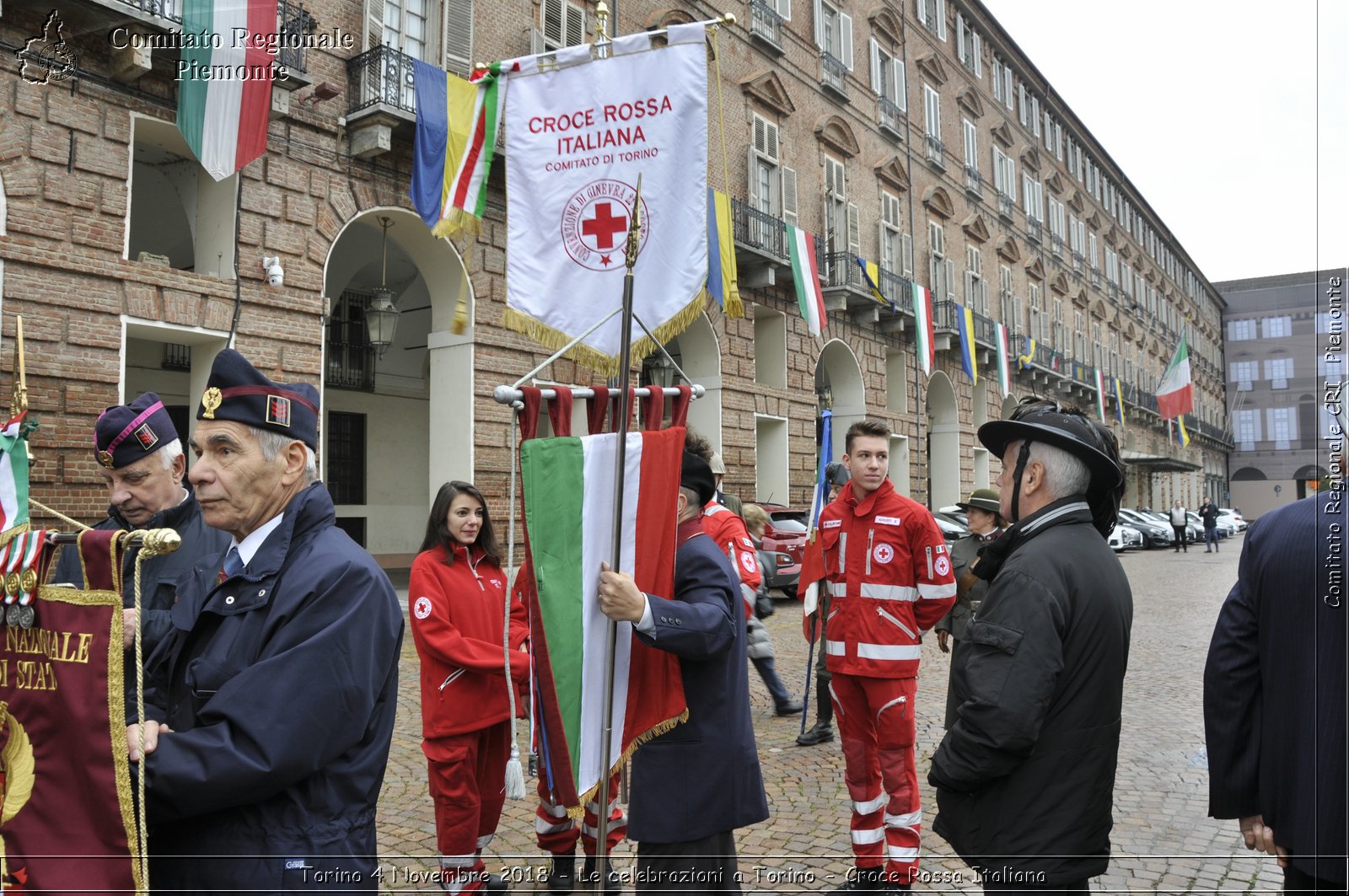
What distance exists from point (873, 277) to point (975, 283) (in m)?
10.1

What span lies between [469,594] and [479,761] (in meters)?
0.74

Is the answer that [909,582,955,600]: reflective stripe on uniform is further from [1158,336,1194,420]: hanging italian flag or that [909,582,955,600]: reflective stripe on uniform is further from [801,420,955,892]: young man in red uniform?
[1158,336,1194,420]: hanging italian flag

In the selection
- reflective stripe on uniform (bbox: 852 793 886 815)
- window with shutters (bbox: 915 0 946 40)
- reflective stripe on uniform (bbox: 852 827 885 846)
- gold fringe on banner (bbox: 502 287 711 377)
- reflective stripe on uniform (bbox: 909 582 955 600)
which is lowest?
reflective stripe on uniform (bbox: 852 827 885 846)

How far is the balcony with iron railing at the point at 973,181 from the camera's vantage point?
29.6 meters

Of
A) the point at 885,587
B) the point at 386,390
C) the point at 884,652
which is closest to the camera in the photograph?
the point at 884,652

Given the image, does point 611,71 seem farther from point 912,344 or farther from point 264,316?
point 912,344

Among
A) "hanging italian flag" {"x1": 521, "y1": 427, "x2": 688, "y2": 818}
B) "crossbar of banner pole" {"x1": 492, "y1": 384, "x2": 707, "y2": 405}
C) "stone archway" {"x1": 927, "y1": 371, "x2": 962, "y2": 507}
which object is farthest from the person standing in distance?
"stone archway" {"x1": 927, "y1": 371, "x2": 962, "y2": 507}

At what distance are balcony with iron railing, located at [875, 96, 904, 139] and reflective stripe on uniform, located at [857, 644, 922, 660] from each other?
22.9m

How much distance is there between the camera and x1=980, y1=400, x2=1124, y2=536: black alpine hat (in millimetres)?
2617

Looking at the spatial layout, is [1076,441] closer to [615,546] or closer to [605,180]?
[615,546]

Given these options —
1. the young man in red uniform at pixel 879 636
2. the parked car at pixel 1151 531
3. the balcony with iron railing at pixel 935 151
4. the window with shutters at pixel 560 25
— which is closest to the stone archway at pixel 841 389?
the balcony with iron railing at pixel 935 151

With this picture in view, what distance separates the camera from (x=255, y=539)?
2.21 meters

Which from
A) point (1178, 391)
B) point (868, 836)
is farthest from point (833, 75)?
point (868, 836)

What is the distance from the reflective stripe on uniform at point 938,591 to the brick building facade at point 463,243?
18.6 feet
